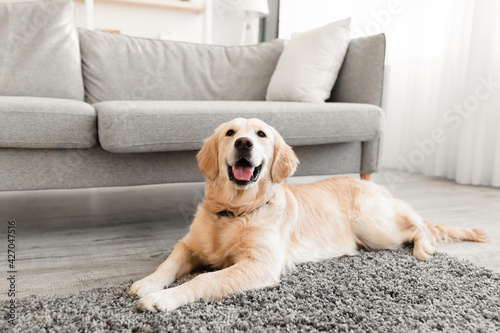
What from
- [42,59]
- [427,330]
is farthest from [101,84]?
[427,330]

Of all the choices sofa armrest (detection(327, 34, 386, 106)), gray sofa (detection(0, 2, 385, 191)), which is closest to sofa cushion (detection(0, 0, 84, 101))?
gray sofa (detection(0, 2, 385, 191))

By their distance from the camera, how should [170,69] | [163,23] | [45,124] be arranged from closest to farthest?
[45,124]
[170,69]
[163,23]

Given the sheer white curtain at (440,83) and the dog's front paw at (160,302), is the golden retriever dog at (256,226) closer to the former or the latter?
the dog's front paw at (160,302)

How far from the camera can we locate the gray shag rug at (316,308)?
122 centimetres

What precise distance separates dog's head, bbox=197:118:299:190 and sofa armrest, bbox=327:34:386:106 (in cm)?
127

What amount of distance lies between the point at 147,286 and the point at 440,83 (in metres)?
3.60

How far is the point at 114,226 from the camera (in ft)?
7.70

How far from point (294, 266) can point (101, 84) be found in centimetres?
198

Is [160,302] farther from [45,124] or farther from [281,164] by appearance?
[45,124]

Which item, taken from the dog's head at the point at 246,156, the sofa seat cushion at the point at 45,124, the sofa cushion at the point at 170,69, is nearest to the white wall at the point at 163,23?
the sofa cushion at the point at 170,69

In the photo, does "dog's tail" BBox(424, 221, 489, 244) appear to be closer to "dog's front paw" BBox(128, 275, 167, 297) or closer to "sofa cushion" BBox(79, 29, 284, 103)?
"dog's front paw" BBox(128, 275, 167, 297)

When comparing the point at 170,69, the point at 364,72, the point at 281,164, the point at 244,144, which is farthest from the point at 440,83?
the point at 244,144

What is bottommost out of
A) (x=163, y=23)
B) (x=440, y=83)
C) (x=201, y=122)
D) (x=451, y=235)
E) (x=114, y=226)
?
(x=114, y=226)

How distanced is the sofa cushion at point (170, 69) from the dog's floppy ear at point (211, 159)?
1486 millimetres
